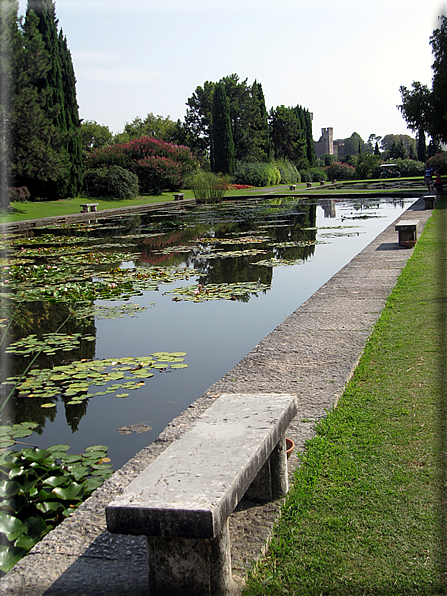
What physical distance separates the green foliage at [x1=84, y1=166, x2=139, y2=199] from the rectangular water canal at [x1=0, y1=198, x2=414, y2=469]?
19.5 meters

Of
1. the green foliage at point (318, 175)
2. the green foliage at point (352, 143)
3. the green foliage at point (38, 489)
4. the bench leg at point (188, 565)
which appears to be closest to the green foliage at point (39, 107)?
the green foliage at point (38, 489)

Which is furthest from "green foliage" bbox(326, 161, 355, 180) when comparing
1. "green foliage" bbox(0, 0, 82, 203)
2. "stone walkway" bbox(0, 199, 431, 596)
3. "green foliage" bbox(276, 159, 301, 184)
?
"stone walkway" bbox(0, 199, 431, 596)

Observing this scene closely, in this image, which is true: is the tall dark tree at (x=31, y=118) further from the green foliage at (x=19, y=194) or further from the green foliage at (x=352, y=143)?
the green foliage at (x=352, y=143)

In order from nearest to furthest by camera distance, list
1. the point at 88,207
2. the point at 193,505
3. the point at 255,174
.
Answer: the point at 193,505
the point at 88,207
the point at 255,174

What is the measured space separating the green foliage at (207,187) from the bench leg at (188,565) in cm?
2772

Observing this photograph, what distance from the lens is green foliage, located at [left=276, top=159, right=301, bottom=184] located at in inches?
2069

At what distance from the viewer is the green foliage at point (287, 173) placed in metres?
52.6

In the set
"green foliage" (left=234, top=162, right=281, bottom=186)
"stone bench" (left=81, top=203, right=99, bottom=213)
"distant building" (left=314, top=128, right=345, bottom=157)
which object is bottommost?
"stone bench" (left=81, top=203, right=99, bottom=213)

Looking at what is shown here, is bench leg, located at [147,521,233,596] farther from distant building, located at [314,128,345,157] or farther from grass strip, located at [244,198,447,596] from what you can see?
distant building, located at [314,128,345,157]

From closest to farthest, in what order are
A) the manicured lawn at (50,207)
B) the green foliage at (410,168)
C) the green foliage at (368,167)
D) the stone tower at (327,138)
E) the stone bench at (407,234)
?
the stone bench at (407,234)
the manicured lawn at (50,207)
the green foliage at (368,167)
the green foliage at (410,168)
the stone tower at (327,138)

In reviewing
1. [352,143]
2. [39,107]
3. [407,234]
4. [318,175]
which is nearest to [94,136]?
[318,175]

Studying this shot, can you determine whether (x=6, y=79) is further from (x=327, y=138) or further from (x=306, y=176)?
(x=327, y=138)

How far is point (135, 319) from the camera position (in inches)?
242

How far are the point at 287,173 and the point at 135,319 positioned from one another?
49.5 m
